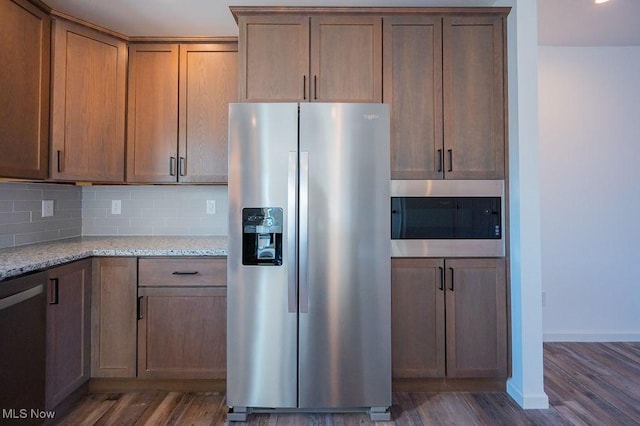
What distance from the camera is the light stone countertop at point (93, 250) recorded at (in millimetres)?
1658

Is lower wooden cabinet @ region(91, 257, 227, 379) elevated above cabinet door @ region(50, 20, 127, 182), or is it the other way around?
cabinet door @ region(50, 20, 127, 182)

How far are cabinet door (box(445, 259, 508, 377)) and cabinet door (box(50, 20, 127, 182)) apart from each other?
243cm

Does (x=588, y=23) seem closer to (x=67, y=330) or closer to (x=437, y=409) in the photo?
(x=437, y=409)

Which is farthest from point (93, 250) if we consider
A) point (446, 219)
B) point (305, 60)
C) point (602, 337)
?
point (602, 337)

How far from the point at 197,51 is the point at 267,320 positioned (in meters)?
1.99

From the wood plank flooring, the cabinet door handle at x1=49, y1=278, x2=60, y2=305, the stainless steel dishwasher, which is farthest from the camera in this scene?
the wood plank flooring

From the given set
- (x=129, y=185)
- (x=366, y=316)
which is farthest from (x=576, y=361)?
(x=129, y=185)

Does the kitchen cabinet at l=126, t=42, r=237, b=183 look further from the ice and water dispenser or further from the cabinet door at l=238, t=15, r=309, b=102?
the ice and water dispenser

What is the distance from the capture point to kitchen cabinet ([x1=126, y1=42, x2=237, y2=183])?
2498mm

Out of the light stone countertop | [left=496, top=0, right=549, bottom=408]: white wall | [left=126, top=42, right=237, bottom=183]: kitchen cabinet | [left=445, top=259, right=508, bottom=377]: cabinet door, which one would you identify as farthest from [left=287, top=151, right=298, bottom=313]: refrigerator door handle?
[left=496, top=0, right=549, bottom=408]: white wall

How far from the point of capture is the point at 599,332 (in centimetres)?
307

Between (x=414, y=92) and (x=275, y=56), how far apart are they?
92cm

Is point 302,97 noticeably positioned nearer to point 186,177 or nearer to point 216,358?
point 186,177

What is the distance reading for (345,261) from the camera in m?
1.88
